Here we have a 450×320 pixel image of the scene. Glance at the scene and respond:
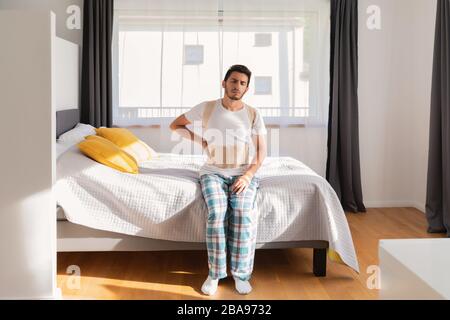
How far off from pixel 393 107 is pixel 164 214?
10.0 feet

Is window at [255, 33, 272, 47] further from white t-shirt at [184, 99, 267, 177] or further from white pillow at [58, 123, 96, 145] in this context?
white t-shirt at [184, 99, 267, 177]

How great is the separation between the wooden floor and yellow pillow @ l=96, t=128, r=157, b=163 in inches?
27.9

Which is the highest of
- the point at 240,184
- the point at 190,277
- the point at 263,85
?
the point at 263,85

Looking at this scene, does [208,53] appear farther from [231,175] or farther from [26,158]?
[26,158]

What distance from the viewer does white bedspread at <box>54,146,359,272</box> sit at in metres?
3.22

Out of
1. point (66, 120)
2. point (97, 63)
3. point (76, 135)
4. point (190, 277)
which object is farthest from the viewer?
point (97, 63)

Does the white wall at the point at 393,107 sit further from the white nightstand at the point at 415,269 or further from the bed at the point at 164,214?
the white nightstand at the point at 415,269

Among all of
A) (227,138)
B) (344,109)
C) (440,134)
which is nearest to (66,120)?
(227,138)

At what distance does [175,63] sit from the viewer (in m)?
5.26

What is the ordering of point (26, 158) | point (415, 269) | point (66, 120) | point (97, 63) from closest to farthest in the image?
point (415, 269) → point (26, 158) → point (66, 120) → point (97, 63)

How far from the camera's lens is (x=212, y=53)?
17.3 ft

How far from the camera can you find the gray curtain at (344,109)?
5.24m

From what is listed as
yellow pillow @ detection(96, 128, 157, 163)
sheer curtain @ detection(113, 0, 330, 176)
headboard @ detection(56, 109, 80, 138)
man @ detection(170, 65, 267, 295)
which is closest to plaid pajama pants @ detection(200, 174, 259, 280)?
man @ detection(170, 65, 267, 295)
